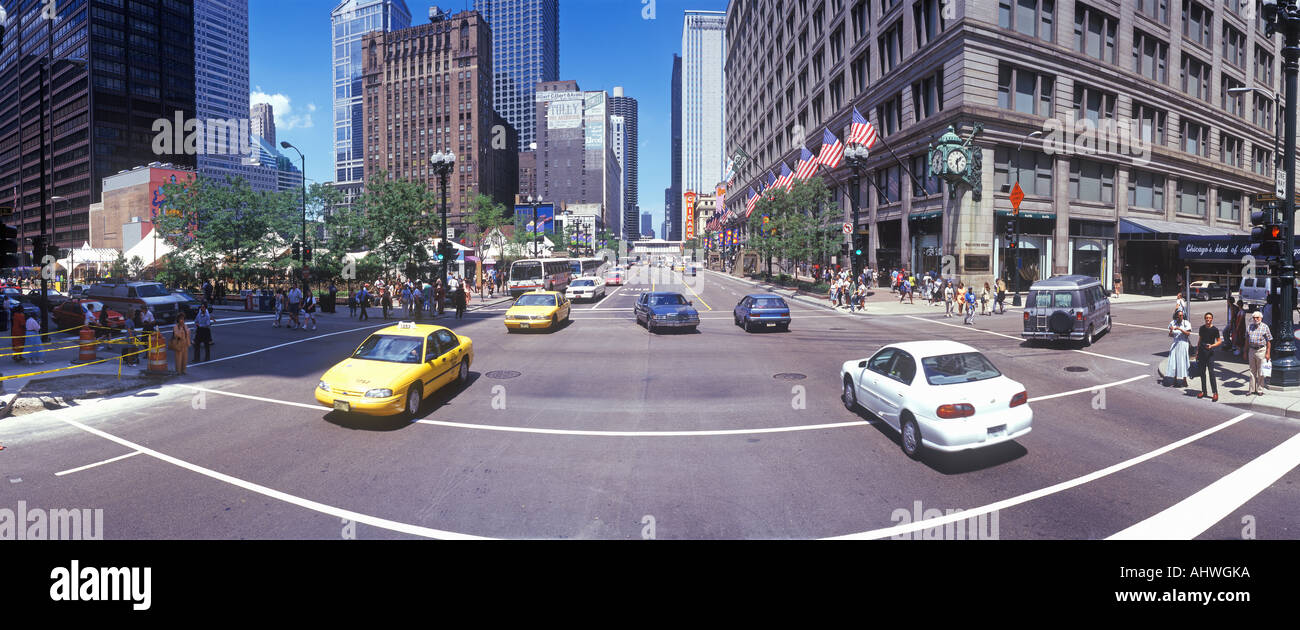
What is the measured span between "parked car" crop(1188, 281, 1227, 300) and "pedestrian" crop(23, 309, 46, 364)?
180 ft

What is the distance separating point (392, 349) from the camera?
39.3 feet

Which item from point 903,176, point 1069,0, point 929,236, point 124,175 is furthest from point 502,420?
point 124,175

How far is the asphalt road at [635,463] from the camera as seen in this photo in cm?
643

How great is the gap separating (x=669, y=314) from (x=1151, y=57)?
153 feet

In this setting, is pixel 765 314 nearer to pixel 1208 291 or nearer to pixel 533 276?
pixel 533 276

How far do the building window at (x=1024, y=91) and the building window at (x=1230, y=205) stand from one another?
28128 mm

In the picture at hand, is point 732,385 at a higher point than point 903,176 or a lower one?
lower

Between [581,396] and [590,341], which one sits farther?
[590,341]

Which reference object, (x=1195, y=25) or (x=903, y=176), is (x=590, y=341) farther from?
(x=1195, y=25)

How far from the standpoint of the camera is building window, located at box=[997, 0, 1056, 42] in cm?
3859

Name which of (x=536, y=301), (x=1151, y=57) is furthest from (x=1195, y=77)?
(x=536, y=301)

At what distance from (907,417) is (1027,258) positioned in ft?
125
